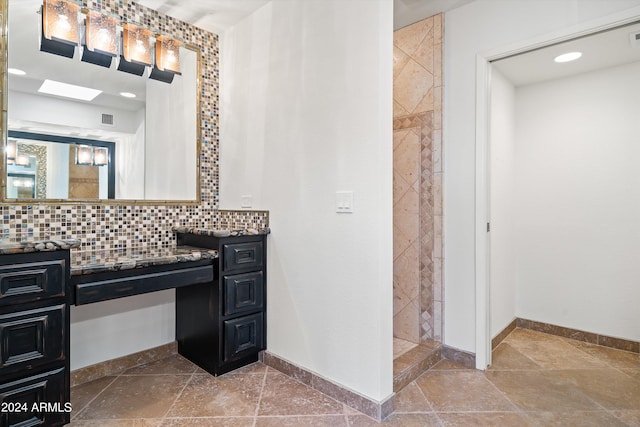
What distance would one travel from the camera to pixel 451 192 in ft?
8.26

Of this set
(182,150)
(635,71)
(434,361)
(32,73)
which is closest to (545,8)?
Result: (635,71)

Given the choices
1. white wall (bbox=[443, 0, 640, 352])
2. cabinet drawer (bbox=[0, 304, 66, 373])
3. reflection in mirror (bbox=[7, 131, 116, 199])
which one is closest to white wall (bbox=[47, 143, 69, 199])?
reflection in mirror (bbox=[7, 131, 116, 199])

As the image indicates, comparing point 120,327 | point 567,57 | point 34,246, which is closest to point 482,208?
point 567,57

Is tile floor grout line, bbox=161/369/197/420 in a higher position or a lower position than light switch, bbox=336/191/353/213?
lower

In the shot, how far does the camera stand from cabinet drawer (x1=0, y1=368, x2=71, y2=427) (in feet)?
4.60

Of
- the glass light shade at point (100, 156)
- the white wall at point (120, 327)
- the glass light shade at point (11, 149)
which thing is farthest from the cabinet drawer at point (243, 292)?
the glass light shade at point (11, 149)

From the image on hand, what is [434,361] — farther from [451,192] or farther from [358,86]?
[358,86]

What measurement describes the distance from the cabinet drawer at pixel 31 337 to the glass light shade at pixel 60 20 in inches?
63.9

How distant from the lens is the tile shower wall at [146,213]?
2002mm

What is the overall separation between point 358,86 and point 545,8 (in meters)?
1.32

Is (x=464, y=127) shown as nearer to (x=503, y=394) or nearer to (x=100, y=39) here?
(x=503, y=394)

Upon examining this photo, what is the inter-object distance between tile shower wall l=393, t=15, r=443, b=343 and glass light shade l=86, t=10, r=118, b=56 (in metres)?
2.04

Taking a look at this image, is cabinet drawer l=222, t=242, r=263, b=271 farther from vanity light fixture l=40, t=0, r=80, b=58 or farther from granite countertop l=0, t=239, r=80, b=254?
vanity light fixture l=40, t=0, r=80, b=58

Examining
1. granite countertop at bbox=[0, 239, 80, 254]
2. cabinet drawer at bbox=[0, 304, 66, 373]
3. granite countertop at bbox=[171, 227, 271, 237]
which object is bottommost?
cabinet drawer at bbox=[0, 304, 66, 373]
